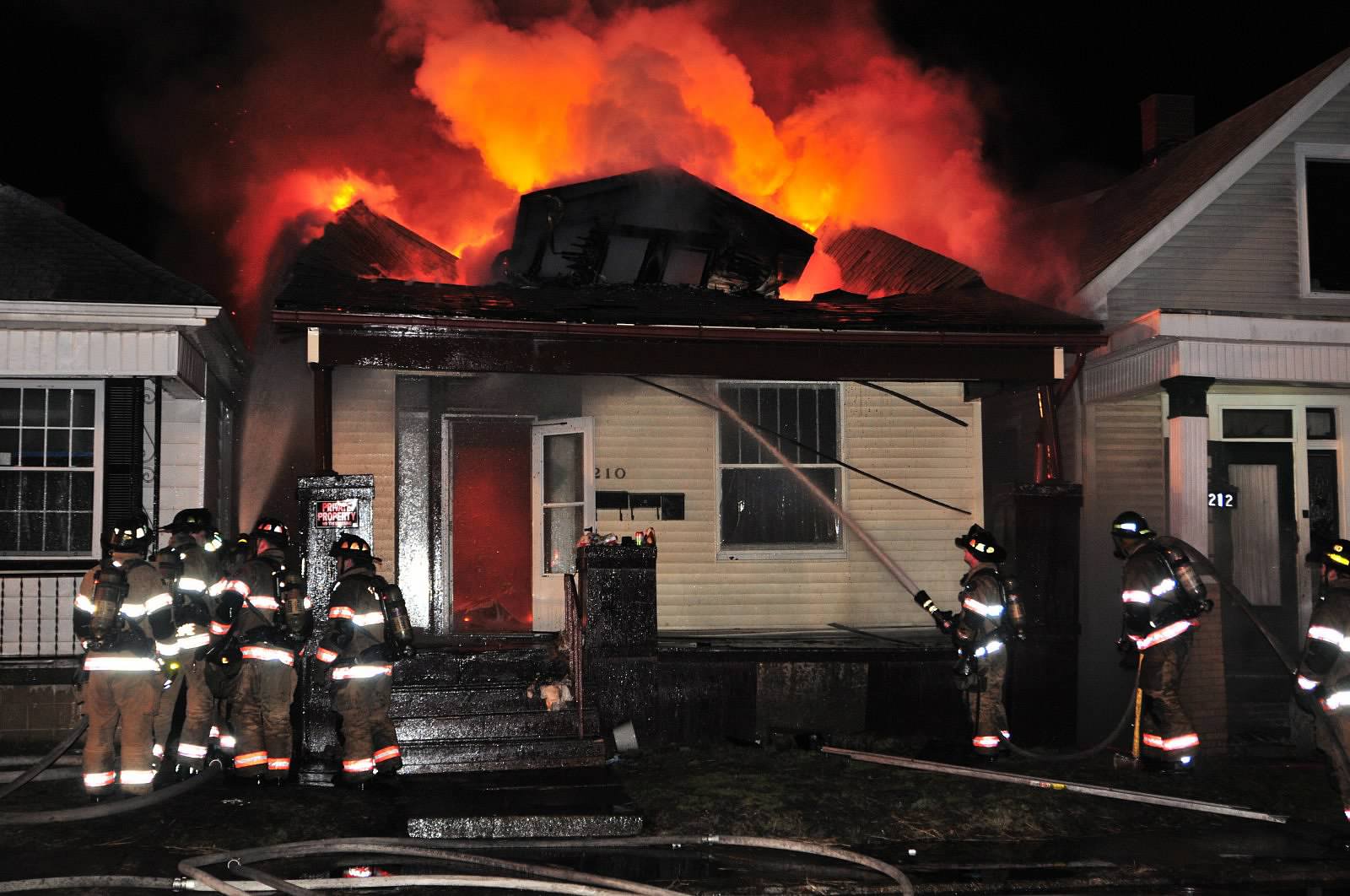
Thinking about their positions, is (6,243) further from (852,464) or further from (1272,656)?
(1272,656)

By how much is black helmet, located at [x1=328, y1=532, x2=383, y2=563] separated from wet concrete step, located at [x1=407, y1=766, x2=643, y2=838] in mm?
1642

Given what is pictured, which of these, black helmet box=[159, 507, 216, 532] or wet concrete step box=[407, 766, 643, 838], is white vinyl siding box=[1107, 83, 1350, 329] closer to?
wet concrete step box=[407, 766, 643, 838]

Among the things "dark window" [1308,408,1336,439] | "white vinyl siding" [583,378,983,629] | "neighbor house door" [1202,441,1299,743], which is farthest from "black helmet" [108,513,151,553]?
"dark window" [1308,408,1336,439]

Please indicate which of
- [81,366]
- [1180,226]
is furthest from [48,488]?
[1180,226]

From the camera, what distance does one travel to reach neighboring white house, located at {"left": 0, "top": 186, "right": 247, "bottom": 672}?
9.47 metres

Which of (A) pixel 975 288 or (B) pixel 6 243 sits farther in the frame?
(A) pixel 975 288

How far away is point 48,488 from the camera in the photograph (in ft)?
34.0

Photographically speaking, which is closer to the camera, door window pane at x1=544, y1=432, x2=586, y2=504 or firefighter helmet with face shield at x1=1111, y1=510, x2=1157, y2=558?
firefighter helmet with face shield at x1=1111, y1=510, x2=1157, y2=558

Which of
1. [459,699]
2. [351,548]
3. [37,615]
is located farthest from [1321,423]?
[37,615]

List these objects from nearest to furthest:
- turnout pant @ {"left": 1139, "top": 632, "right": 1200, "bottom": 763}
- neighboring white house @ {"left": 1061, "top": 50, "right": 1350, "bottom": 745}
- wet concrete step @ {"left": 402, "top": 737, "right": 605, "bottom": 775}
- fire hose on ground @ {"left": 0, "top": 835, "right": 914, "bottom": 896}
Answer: fire hose on ground @ {"left": 0, "top": 835, "right": 914, "bottom": 896}
turnout pant @ {"left": 1139, "top": 632, "right": 1200, "bottom": 763}
wet concrete step @ {"left": 402, "top": 737, "right": 605, "bottom": 775}
neighboring white house @ {"left": 1061, "top": 50, "right": 1350, "bottom": 745}

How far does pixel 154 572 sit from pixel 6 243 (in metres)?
4.11

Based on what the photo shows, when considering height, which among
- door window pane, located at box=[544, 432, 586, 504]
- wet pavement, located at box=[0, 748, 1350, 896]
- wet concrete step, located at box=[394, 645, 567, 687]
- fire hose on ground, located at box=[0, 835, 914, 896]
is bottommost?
wet pavement, located at box=[0, 748, 1350, 896]

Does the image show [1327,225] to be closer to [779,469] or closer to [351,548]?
[779,469]

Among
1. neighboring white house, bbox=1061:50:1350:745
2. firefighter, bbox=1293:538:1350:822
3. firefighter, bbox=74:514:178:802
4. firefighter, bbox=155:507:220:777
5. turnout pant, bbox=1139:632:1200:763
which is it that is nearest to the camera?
firefighter, bbox=1293:538:1350:822
